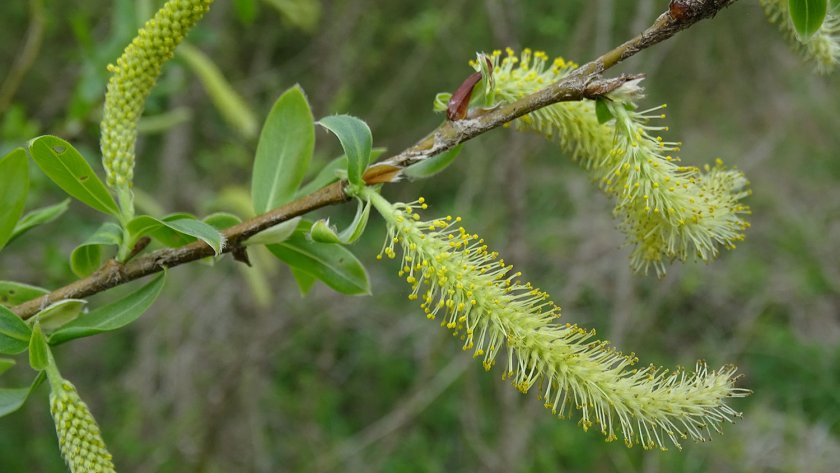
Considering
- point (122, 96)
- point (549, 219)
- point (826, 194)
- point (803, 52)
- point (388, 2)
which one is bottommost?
point (122, 96)

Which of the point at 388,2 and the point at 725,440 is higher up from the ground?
the point at 388,2

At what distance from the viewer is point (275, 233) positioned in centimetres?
107

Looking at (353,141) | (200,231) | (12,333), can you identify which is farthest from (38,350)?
(353,141)

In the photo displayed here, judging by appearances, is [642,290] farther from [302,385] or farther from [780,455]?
[302,385]

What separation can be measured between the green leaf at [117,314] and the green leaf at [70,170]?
0.12m

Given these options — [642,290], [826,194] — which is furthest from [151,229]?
[826,194]

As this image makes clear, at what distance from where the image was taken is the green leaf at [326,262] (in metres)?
1.16

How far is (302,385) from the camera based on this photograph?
4609 mm

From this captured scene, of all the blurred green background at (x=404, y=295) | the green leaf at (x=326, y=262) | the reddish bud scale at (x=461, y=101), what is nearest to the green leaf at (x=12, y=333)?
the green leaf at (x=326, y=262)

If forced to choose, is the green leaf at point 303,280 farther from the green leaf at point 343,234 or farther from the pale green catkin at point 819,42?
the pale green catkin at point 819,42

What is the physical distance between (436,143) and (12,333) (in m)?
0.62

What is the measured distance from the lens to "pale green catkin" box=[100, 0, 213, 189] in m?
1.02

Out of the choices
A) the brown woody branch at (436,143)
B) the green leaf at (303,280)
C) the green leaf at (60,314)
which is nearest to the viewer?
the brown woody branch at (436,143)

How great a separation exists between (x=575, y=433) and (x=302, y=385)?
5.28 ft
